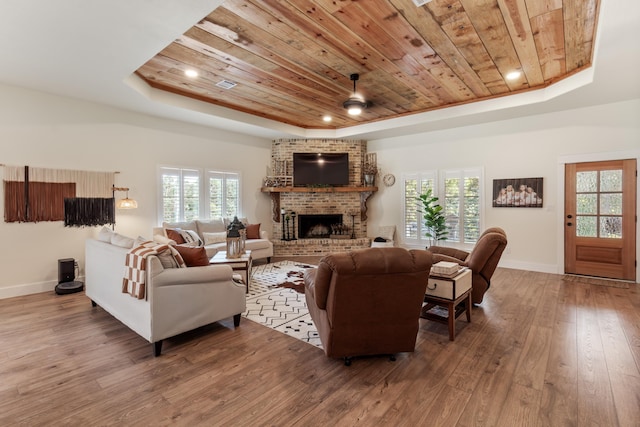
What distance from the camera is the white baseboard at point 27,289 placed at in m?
4.27

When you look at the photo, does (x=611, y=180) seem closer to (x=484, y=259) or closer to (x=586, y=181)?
(x=586, y=181)

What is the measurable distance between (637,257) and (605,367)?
3.70m

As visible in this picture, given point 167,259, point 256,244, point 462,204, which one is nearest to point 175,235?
point 256,244

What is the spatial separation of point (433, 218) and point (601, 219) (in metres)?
2.71

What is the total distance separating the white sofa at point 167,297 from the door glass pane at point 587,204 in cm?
579

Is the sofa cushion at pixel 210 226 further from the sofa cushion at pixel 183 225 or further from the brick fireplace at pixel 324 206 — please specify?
the brick fireplace at pixel 324 206

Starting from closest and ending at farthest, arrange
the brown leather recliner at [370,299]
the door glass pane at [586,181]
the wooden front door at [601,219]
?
the brown leather recliner at [370,299], the wooden front door at [601,219], the door glass pane at [586,181]

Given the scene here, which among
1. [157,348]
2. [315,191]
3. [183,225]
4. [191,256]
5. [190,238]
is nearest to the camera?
[157,348]

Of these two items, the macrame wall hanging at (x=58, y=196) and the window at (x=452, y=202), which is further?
the window at (x=452, y=202)

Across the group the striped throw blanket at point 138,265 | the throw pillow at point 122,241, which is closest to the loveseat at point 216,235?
the throw pillow at point 122,241

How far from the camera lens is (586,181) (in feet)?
17.3

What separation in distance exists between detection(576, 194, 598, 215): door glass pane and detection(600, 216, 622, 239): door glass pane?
0.18m

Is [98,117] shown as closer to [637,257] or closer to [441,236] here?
[441,236]

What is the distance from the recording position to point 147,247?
9.07ft
